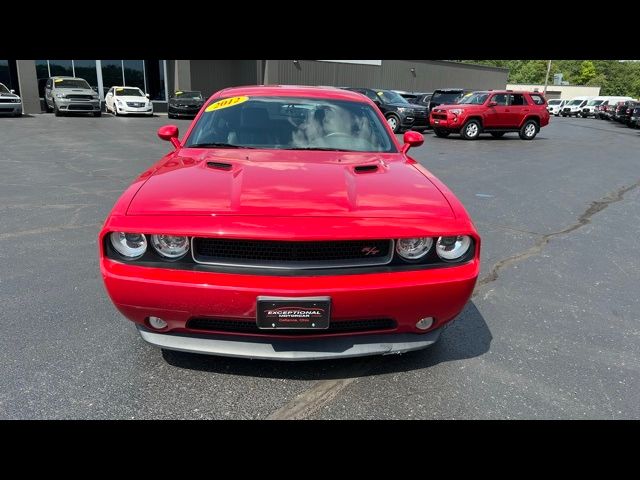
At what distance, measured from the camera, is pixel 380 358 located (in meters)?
2.81

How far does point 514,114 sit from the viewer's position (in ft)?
57.1

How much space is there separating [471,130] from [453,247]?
628 inches

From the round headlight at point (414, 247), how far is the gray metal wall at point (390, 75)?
23526mm

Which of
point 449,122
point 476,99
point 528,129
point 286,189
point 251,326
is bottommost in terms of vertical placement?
point 528,129

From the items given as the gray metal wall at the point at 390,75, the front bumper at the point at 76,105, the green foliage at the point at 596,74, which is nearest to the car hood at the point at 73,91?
the front bumper at the point at 76,105

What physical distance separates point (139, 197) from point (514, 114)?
697 inches

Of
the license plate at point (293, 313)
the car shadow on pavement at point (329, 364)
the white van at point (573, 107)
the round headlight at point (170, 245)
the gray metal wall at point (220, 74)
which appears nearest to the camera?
the license plate at point (293, 313)

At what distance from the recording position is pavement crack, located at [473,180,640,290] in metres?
4.17

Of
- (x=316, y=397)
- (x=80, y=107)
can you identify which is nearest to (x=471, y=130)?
(x=316, y=397)

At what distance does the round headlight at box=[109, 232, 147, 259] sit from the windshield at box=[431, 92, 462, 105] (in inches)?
737

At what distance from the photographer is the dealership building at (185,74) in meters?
24.5

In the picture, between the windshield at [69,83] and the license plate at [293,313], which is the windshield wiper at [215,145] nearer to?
the license plate at [293,313]

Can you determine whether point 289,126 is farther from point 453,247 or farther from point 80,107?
point 80,107
